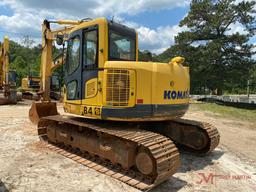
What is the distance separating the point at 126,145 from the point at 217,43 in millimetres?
22057

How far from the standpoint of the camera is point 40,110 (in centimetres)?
1045

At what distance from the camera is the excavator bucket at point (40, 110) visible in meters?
10.4

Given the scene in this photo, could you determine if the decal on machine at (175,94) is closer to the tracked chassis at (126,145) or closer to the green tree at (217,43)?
the tracked chassis at (126,145)

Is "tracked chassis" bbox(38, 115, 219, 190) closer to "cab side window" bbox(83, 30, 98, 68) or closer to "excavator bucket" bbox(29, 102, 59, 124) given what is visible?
"cab side window" bbox(83, 30, 98, 68)

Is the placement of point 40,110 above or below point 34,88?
below

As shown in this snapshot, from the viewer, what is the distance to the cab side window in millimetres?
6520

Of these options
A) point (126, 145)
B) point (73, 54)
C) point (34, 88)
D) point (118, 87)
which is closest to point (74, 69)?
point (73, 54)

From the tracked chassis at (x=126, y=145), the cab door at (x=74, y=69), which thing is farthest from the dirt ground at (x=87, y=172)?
the cab door at (x=74, y=69)

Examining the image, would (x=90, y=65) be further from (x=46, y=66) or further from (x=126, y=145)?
(x=46, y=66)

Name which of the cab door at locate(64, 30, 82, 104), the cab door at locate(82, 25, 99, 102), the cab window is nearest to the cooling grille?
the cab door at locate(82, 25, 99, 102)

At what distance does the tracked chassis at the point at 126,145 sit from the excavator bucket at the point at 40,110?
1.91m

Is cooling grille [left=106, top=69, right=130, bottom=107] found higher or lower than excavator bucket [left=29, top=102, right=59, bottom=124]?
higher

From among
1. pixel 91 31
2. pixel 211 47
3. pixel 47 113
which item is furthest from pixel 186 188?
pixel 211 47

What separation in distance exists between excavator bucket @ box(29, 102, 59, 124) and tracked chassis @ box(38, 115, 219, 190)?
6.26 feet
